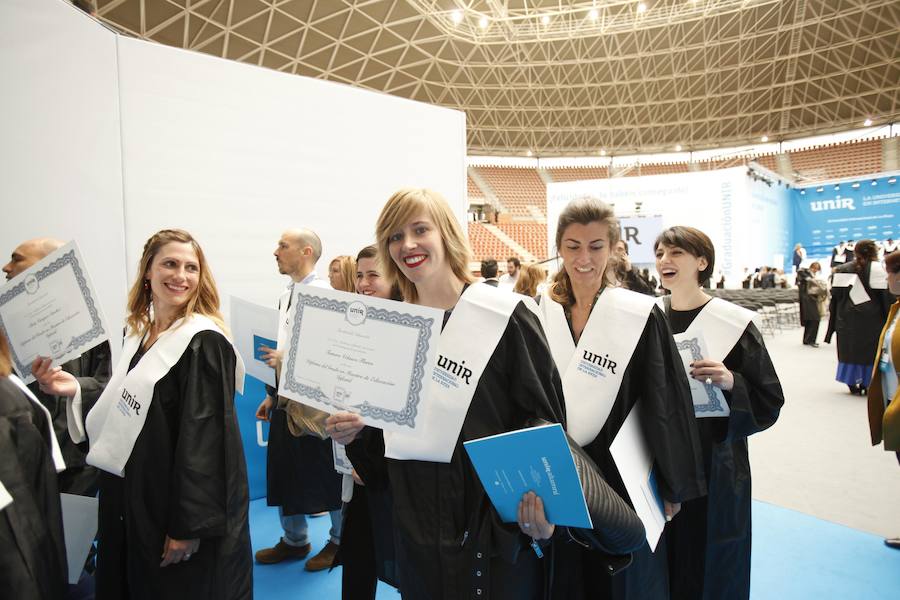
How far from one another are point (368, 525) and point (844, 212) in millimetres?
23218

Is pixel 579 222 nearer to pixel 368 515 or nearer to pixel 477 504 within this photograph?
pixel 477 504

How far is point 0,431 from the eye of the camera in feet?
3.74

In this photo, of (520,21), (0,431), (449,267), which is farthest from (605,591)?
(520,21)

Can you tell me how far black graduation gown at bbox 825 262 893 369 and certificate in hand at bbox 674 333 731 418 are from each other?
5.45 meters

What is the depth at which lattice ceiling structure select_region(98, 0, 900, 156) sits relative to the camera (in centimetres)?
1839

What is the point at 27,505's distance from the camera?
1.16 m

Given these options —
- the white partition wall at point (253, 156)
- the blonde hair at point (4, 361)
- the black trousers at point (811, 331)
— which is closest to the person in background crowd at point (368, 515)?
the blonde hair at point (4, 361)

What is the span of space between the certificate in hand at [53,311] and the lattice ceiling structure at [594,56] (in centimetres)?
1761

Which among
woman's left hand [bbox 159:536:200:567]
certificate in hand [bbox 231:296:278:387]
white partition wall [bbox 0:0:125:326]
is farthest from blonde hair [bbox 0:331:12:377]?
white partition wall [bbox 0:0:125:326]

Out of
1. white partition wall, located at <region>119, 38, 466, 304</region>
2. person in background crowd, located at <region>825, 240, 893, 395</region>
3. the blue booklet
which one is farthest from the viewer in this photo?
person in background crowd, located at <region>825, 240, 893, 395</region>

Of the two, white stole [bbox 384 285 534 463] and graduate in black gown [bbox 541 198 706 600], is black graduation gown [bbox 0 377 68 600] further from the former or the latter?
graduate in black gown [bbox 541 198 706 600]

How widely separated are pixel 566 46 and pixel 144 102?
22.8 metres

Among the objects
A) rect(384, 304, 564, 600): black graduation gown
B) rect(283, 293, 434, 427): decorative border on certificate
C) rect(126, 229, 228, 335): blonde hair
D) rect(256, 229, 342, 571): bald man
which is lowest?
rect(256, 229, 342, 571): bald man

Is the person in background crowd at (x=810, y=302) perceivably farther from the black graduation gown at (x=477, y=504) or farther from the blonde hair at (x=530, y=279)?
the black graduation gown at (x=477, y=504)
